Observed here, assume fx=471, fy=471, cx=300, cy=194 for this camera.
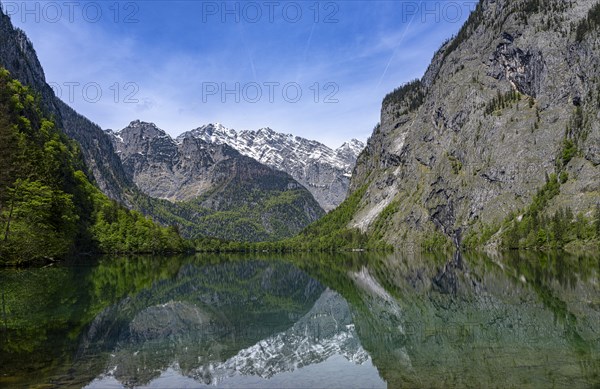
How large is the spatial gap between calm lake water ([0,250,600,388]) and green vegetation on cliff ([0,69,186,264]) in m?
21.7

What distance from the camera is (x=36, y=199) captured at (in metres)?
70.4

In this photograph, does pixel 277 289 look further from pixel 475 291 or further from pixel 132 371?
pixel 132 371

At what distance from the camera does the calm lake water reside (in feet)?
61.6

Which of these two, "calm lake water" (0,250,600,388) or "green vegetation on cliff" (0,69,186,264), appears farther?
"green vegetation on cliff" (0,69,186,264)

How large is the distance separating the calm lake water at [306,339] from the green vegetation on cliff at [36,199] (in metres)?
21.7

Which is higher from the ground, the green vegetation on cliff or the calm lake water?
the green vegetation on cliff

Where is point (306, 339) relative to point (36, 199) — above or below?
below

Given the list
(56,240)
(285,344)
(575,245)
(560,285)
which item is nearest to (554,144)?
(575,245)

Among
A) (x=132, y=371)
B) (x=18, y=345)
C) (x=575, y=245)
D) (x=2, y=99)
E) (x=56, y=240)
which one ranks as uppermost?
(x=2, y=99)

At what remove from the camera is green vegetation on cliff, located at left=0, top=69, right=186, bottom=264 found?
65.9m

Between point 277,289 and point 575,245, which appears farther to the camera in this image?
point 575,245

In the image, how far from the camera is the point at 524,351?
21984mm

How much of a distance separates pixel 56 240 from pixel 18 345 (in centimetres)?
6082

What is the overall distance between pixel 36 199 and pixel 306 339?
191ft
